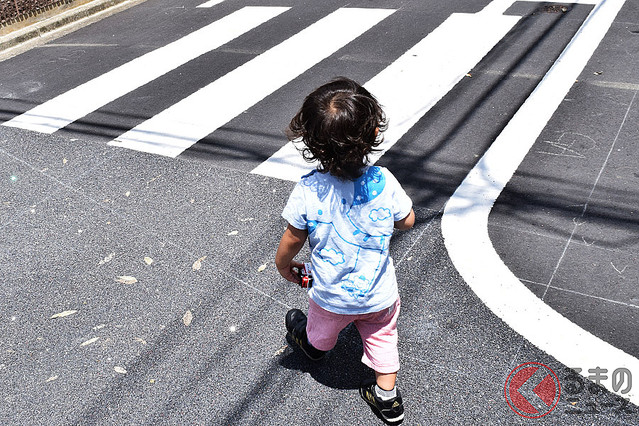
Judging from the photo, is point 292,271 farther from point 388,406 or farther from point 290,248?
point 388,406

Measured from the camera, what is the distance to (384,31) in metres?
8.55

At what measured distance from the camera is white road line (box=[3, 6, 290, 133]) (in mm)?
7086

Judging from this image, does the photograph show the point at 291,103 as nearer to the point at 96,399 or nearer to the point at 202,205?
the point at 202,205

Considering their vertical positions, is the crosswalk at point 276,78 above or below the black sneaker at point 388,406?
below

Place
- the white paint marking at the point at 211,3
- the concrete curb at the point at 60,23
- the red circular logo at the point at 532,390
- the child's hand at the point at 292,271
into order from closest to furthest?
the child's hand at the point at 292,271 → the red circular logo at the point at 532,390 → the concrete curb at the point at 60,23 → the white paint marking at the point at 211,3

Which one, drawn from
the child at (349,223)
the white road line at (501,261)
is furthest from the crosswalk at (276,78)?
the child at (349,223)

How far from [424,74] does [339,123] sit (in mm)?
4939

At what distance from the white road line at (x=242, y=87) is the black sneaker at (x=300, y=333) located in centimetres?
293

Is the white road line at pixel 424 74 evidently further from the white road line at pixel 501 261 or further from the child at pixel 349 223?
the child at pixel 349 223

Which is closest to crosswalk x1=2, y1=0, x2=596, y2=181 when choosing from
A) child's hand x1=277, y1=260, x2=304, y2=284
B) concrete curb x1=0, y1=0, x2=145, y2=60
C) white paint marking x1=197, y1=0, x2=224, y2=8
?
white paint marking x1=197, y1=0, x2=224, y2=8

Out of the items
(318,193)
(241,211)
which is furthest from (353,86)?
(241,211)

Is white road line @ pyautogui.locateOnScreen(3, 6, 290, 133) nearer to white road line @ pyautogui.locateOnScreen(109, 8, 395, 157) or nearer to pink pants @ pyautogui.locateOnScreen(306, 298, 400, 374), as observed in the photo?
white road line @ pyautogui.locateOnScreen(109, 8, 395, 157)

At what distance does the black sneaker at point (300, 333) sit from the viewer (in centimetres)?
323

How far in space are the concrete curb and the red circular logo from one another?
370 inches
